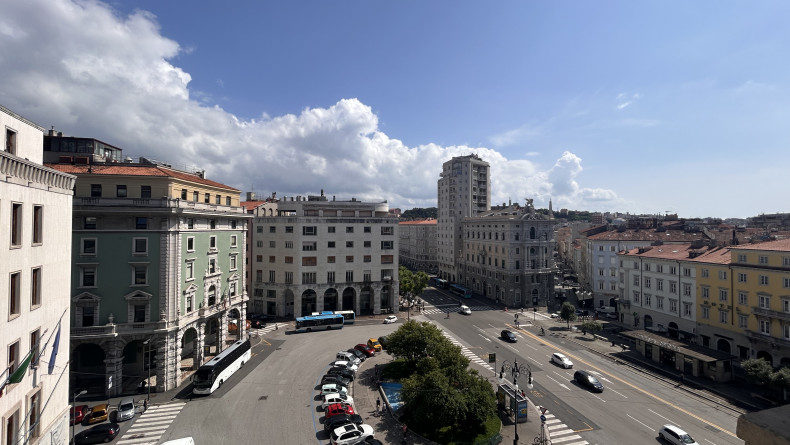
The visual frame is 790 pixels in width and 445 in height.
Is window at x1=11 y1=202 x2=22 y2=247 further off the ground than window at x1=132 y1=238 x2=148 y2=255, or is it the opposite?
window at x1=11 y1=202 x2=22 y2=247

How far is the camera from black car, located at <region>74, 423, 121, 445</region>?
107 feet

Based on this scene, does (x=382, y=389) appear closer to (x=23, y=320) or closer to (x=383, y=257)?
(x=23, y=320)

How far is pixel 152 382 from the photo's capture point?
45.1 meters

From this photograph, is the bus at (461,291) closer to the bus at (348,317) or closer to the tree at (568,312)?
the tree at (568,312)

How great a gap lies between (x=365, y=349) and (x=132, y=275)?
3120 centimetres

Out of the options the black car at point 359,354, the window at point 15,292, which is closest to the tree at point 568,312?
the black car at point 359,354

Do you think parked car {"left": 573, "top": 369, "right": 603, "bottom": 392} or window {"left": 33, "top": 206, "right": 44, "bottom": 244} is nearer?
window {"left": 33, "top": 206, "right": 44, "bottom": 244}

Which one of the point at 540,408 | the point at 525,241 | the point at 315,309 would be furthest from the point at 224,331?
the point at 525,241

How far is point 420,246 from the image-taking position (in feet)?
483

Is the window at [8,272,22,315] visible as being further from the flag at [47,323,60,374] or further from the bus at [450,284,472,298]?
the bus at [450,284,472,298]

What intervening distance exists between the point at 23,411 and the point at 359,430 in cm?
2264

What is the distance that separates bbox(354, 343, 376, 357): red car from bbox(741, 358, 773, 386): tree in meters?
45.3

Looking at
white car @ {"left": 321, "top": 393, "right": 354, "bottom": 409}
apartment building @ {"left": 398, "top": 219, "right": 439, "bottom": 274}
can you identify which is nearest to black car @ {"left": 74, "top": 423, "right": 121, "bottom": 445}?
white car @ {"left": 321, "top": 393, "right": 354, "bottom": 409}

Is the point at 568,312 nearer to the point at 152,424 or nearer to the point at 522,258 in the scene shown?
the point at 522,258
